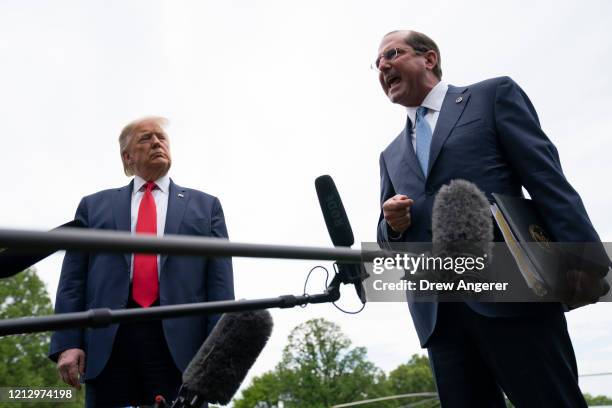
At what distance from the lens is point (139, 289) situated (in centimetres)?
331

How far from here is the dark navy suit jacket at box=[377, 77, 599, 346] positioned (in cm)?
236

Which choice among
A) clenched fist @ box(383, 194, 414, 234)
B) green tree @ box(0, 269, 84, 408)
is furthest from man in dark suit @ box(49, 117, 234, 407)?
green tree @ box(0, 269, 84, 408)

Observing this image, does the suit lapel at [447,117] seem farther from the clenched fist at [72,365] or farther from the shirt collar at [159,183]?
A: the clenched fist at [72,365]

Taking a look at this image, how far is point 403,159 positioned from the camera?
9.49 feet

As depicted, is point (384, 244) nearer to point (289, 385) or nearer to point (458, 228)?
point (458, 228)

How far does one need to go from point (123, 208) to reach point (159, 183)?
0.27 meters

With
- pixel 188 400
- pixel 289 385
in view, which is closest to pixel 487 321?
pixel 188 400

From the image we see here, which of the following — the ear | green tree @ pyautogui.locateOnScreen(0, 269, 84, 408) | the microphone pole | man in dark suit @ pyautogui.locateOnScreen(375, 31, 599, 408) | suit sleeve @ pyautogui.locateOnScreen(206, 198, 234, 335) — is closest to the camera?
the microphone pole

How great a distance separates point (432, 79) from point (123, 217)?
70.9 inches

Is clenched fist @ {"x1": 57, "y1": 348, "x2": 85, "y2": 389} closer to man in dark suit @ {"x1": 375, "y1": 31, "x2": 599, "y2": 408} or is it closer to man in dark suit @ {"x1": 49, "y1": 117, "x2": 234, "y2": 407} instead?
man in dark suit @ {"x1": 49, "y1": 117, "x2": 234, "y2": 407}

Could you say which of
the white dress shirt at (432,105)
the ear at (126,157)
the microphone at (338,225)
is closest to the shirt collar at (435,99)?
the white dress shirt at (432,105)

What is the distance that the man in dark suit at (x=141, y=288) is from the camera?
316 cm

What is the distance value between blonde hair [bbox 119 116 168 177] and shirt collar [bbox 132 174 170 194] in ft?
0.69

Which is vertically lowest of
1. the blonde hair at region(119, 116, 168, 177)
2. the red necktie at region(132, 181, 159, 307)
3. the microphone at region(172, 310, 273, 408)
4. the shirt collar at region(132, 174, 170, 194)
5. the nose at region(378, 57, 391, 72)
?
the microphone at region(172, 310, 273, 408)
